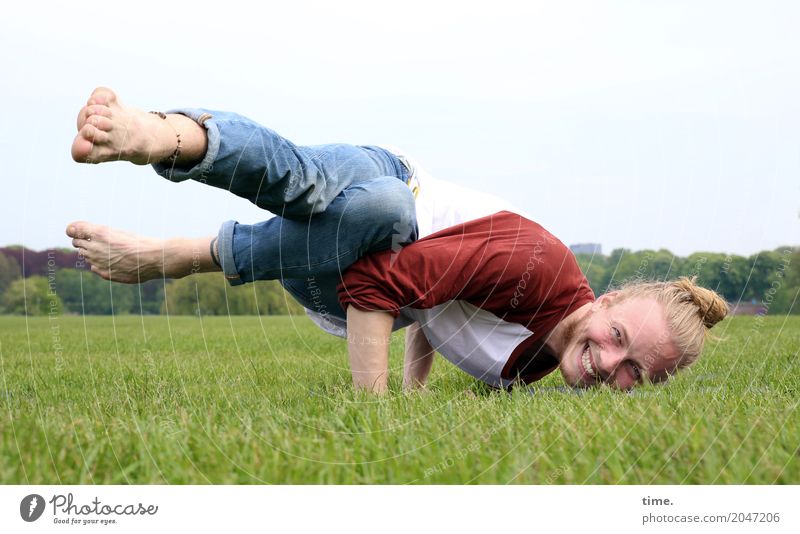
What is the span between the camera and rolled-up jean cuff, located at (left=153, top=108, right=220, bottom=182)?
1854mm

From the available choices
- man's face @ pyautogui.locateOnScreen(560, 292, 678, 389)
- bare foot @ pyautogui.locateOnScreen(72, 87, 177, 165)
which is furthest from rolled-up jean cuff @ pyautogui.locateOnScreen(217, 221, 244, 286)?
man's face @ pyautogui.locateOnScreen(560, 292, 678, 389)

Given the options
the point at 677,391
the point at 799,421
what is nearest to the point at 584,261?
the point at 677,391

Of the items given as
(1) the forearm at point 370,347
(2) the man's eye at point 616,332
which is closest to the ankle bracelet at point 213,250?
(1) the forearm at point 370,347

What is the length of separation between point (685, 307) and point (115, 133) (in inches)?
73.4

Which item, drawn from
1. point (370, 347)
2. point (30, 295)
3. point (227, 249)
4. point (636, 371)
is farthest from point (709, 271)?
point (30, 295)

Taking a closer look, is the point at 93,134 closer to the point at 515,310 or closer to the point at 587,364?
the point at 515,310

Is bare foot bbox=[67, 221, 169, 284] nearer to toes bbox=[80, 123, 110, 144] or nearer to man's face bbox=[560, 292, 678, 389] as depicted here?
toes bbox=[80, 123, 110, 144]

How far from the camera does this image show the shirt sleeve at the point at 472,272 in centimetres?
235

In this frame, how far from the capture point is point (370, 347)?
93.1 inches

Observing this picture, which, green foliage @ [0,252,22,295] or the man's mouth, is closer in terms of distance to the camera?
the man's mouth

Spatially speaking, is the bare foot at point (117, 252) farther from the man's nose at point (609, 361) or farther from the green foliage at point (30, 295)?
the man's nose at point (609, 361)

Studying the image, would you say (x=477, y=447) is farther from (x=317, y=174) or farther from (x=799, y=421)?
(x=317, y=174)

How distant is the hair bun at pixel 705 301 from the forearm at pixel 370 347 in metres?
1.06
